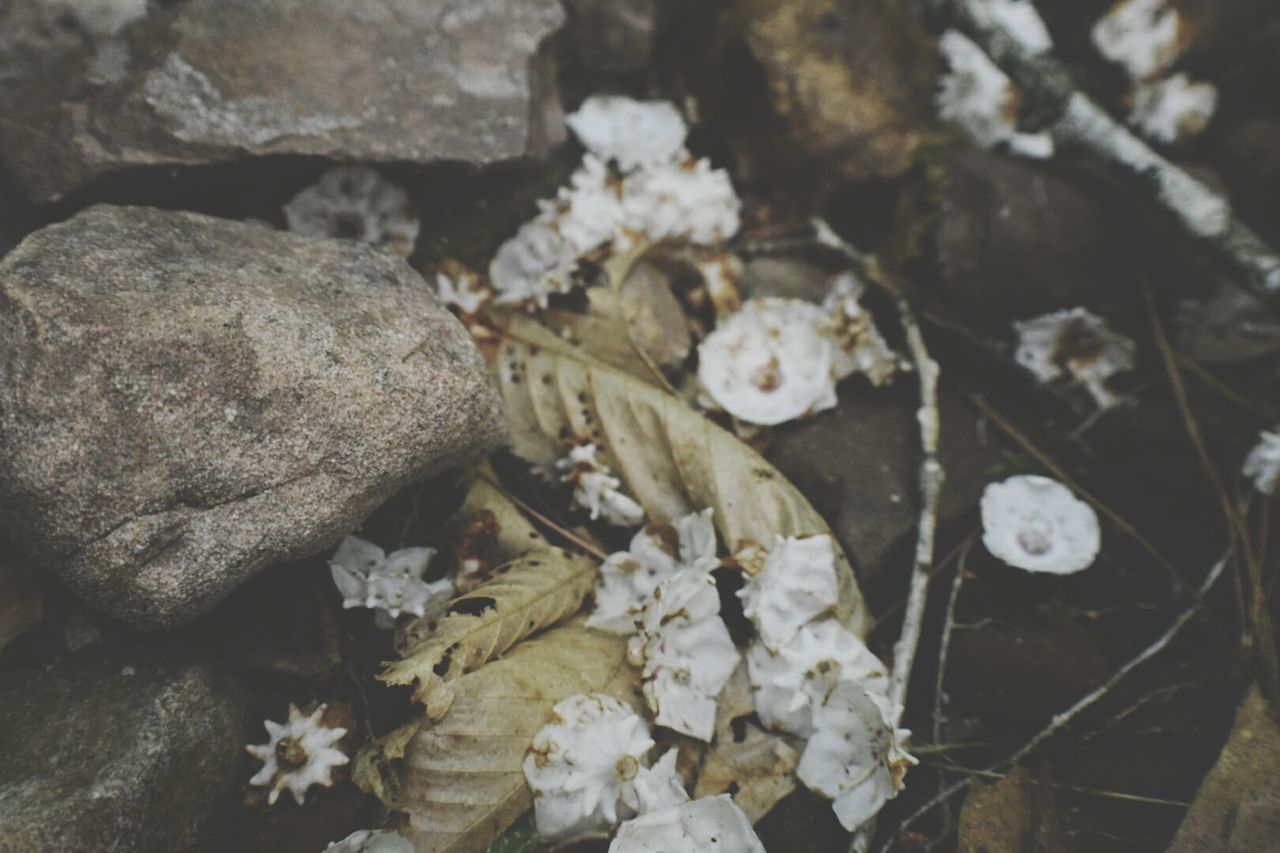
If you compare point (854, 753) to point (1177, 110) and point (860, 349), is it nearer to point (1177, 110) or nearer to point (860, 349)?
point (860, 349)

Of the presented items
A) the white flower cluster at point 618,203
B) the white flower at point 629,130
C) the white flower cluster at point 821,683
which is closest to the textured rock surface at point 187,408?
the white flower cluster at point 618,203

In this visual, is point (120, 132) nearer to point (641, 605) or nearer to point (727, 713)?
point (641, 605)

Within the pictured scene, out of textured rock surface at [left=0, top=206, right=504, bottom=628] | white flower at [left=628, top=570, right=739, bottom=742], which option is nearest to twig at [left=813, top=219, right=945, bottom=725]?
white flower at [left=628, top=570, right=739, bottom=742]

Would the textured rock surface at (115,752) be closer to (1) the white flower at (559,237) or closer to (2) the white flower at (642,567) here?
(2) the white flower at (642,567)

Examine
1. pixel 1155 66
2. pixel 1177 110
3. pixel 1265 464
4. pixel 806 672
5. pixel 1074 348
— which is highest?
pixel 1155 66

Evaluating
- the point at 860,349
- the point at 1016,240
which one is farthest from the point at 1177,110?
the point at 860,349

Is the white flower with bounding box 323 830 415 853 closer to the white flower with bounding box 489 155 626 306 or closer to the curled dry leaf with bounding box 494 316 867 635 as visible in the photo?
the curled dry leaf with bounding box 494 316 867 635
